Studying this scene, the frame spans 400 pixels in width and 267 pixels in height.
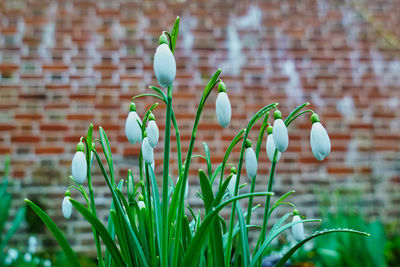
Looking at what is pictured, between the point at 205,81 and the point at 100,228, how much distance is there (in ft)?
5.55

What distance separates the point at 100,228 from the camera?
0.71 meters

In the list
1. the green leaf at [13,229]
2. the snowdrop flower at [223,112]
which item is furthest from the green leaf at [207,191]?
the green leaf at [13,229]

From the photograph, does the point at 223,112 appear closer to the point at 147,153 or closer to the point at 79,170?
the point at 147,153

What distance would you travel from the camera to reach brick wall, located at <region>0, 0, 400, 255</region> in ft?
7.17

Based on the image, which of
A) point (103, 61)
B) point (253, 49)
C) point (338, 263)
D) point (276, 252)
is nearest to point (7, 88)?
point (103, 61)

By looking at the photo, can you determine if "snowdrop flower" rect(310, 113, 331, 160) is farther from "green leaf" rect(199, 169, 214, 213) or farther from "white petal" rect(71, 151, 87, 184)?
"white petal" rect(71, 151, 87, 184)

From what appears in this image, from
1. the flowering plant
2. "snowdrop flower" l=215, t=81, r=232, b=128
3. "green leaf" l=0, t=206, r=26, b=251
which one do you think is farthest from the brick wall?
"snowdrop flower" l=215, t=81, r=232, b=128

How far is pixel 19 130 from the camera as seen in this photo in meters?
2.17

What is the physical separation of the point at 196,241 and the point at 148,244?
17 cm

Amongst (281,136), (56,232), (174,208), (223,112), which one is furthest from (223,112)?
(56,232)

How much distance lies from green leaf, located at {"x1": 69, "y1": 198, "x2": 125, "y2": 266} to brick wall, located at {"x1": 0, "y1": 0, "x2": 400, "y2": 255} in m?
1.41

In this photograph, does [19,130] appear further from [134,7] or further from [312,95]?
[312,95]

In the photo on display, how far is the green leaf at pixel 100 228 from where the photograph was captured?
67cm

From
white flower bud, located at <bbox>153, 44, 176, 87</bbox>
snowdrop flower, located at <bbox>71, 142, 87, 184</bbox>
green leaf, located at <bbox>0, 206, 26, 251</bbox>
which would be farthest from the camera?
green leaf, located at <bbox>0, 206, 26, 251</bbox>
